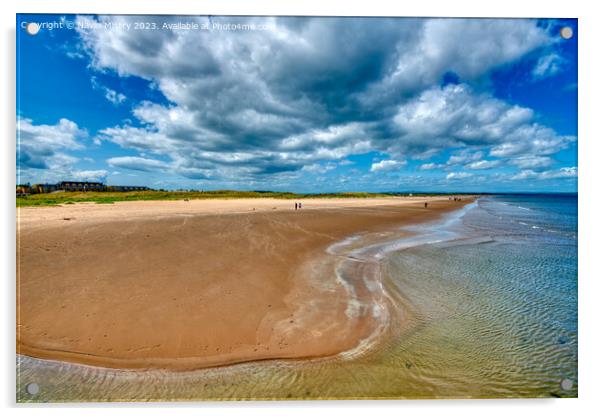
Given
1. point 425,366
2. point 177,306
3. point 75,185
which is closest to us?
point 425,366

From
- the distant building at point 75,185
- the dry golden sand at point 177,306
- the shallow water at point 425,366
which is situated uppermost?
the distant building at point 75,185

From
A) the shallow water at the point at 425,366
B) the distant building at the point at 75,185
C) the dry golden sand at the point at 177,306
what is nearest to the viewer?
the shallow water at the point at 425,366

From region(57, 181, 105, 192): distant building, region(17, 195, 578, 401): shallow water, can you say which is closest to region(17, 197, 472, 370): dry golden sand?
region(17, 195, 578, 401): shallow water

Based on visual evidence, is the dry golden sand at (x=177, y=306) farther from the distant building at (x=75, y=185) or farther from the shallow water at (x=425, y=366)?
the distant building at (x=75, y=185)

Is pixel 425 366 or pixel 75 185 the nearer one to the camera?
pixel 425 366

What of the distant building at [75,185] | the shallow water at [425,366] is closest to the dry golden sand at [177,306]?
the shallow water at [425,366]

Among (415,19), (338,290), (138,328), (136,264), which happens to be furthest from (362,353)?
(136,264)

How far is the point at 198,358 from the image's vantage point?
334 centimetres

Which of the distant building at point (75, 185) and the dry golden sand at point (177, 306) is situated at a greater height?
the distant building at point (75, 185)

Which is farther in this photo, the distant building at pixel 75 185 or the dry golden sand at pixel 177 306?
the distant building at pixel 75 185

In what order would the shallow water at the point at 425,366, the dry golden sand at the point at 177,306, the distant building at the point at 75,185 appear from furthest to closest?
1. the distant building at the point at 75,185
2. the dry golden sand at the point at 177,306
3. the shallow water at the point at 425,366

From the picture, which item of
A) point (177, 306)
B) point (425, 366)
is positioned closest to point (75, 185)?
point (177, 306)

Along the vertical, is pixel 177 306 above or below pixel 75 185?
below

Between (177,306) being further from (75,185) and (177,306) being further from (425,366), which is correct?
(75,185)
